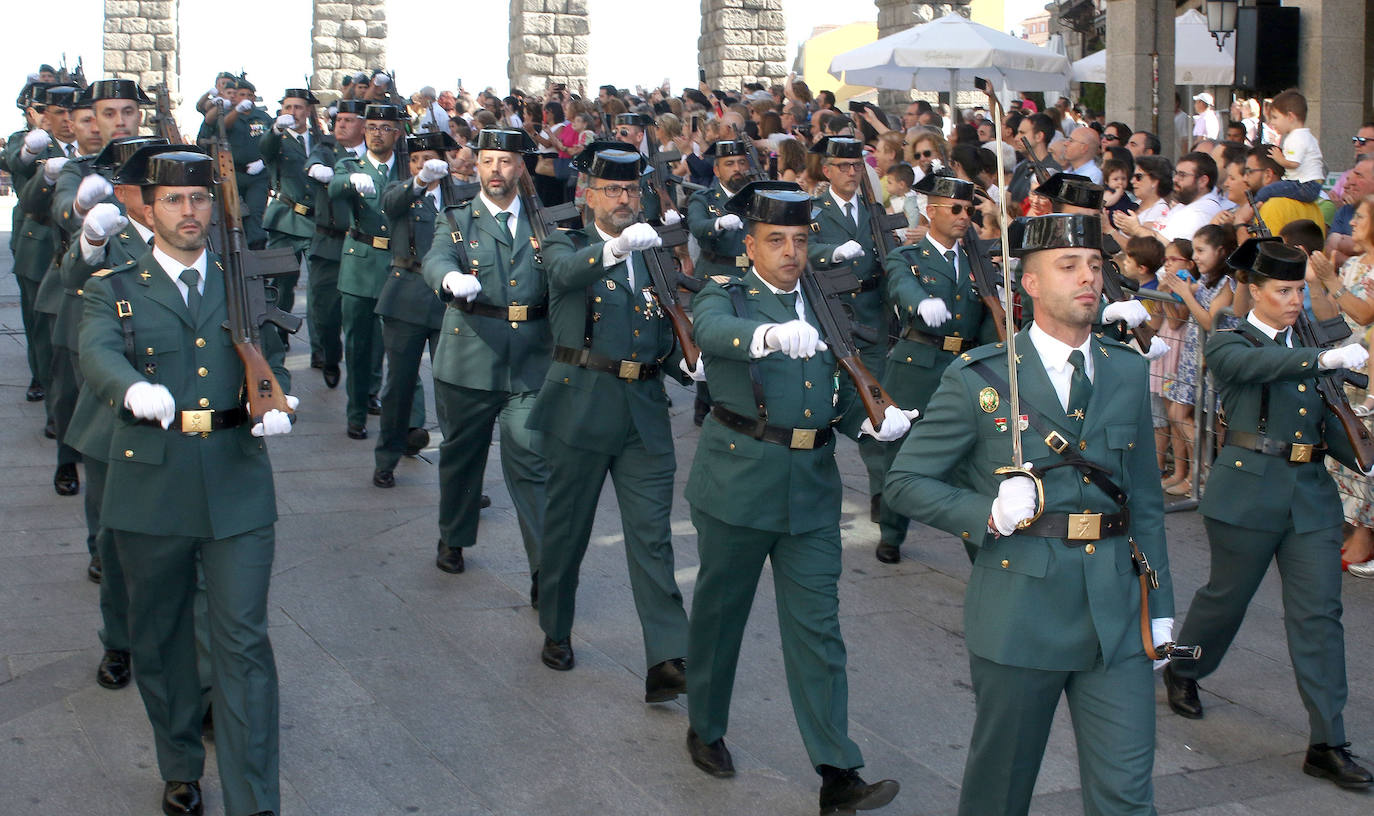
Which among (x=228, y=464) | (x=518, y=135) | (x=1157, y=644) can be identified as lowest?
(x=1157, y=644)

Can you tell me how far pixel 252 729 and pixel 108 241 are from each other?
2063mm

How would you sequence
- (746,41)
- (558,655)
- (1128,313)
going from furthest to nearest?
(746,41)
(1128,313)
(558,655)

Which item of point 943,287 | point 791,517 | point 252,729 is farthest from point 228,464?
point 943,287

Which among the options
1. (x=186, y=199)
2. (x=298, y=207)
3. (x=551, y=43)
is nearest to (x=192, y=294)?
(x=186, y=199)

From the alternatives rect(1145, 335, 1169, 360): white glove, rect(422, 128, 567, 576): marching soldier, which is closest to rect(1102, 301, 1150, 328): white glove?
rect(1145, 335, 1169, 360): white glove

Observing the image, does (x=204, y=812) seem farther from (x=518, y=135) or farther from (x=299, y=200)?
(x=299, y=200)

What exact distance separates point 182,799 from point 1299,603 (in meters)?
3.84

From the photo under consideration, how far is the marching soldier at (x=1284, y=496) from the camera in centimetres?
560

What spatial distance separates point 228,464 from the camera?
5.00m

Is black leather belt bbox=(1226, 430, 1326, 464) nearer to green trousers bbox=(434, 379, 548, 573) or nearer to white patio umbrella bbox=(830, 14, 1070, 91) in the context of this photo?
green trousers bbox=(434, 379, 548, 573)

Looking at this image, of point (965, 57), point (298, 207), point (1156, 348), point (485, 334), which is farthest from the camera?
point (965, 57)

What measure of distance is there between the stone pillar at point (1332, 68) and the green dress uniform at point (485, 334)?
8.99 meters

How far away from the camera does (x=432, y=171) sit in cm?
884

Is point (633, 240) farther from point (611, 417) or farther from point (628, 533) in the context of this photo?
point (628, 533)
